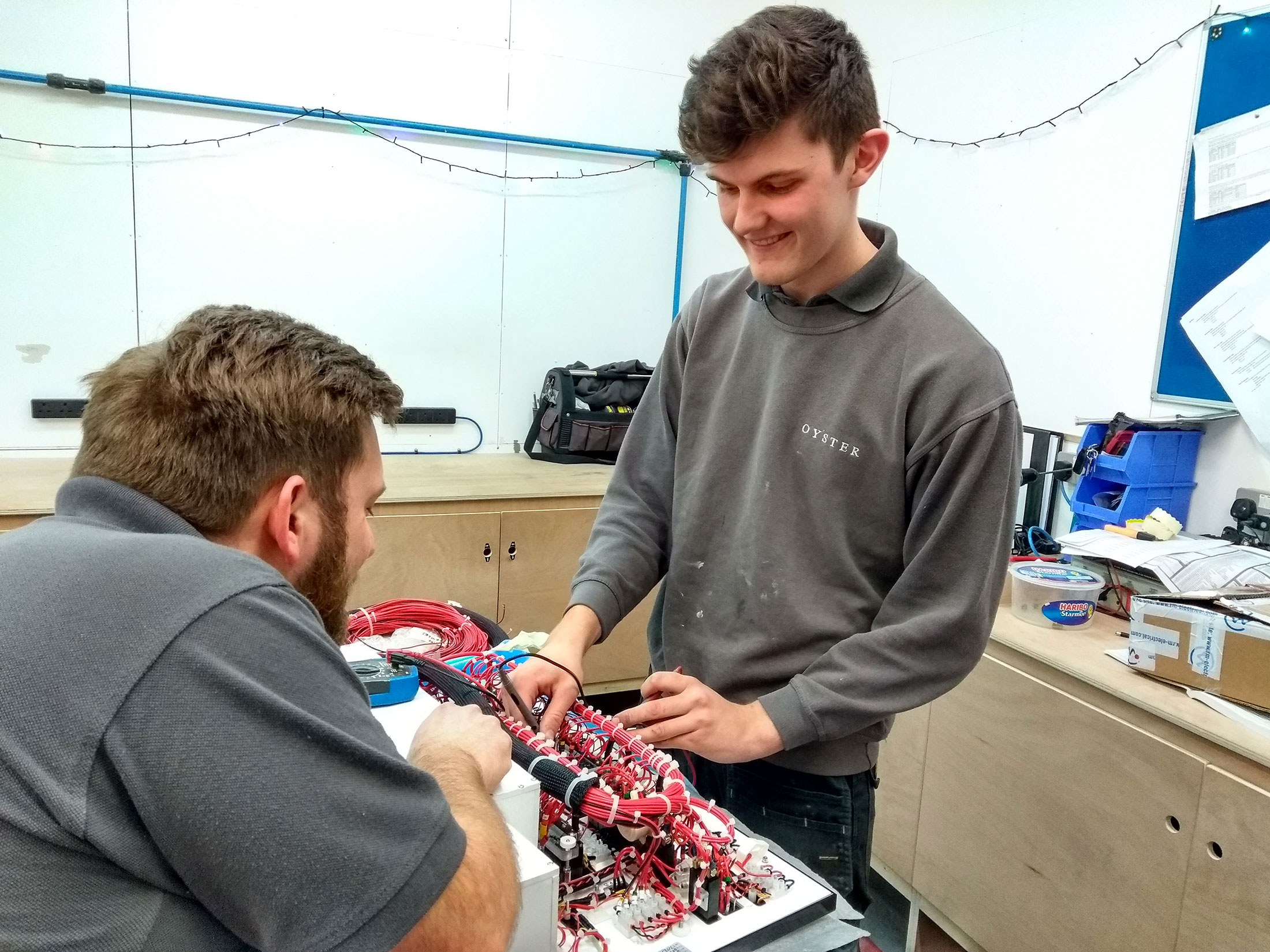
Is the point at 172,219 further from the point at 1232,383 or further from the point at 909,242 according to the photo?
the point at 1232,383

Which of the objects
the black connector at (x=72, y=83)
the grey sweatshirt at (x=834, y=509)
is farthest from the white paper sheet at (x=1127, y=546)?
the black connector at (x=72, y=83)

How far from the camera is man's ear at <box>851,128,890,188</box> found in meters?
1.04

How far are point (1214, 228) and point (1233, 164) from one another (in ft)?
0.45

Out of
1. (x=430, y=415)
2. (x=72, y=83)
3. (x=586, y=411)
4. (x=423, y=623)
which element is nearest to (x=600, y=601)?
(x=423, y=623)

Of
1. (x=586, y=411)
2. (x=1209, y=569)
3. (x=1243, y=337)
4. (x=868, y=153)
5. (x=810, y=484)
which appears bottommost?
(x=1209, y=569)

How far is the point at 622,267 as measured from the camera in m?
3.58

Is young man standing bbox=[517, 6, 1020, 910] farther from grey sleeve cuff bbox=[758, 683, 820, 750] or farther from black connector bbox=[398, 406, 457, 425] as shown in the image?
black connector bbox=[398, 406, 457, 425]

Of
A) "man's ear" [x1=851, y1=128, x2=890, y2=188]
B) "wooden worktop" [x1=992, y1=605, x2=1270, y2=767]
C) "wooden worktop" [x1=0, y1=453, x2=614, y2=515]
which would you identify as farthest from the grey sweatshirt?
"wooden worktop" [x1=0, y1=453, x2=614, y2=515]

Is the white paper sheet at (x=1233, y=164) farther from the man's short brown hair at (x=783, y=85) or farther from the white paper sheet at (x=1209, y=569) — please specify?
the man's short brown hair at (x=783, y=85)

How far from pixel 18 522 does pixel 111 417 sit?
73.4 inches

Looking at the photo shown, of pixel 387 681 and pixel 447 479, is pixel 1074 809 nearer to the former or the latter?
pixel 387 681

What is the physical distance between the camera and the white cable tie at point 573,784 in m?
0.96

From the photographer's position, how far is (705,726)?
106cm

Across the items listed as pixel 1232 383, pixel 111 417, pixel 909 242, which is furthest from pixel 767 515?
pixel 909 242
